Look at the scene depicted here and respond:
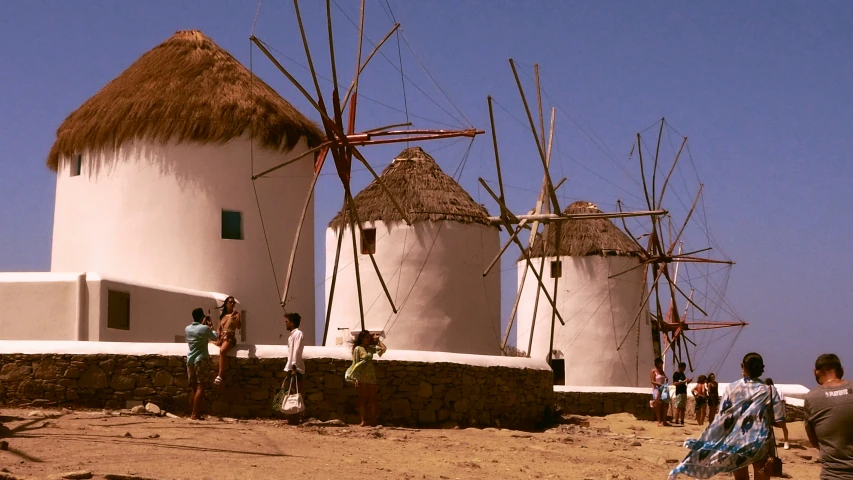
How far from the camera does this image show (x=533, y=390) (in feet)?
56.1

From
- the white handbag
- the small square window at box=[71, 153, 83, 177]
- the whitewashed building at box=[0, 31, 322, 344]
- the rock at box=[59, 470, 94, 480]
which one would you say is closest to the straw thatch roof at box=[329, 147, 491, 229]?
the whitewashed building at box=[0, 31, 322, 344]

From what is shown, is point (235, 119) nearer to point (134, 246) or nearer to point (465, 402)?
point (134, 246)

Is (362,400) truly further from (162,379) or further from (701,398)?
(701,398)

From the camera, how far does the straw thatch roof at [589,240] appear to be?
29594 millimetres

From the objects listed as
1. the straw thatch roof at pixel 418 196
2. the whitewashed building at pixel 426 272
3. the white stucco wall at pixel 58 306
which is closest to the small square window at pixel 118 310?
the white stucco wall at pixel 58 306

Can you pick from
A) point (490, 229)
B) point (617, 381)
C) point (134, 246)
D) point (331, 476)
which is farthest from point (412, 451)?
point (617, 381)

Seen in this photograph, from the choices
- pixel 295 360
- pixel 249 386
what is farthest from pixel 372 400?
pixel 249 386

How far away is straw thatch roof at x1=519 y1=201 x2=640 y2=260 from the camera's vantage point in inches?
1165

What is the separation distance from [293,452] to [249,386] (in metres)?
3.15

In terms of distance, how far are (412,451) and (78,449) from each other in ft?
10.5

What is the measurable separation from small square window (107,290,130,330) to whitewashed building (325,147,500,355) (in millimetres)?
6140

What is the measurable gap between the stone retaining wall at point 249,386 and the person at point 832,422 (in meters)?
7.71

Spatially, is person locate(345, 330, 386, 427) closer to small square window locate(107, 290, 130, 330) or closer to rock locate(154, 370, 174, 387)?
rock locate(154, 370, 174, 387)

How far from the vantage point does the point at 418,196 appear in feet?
73.5
